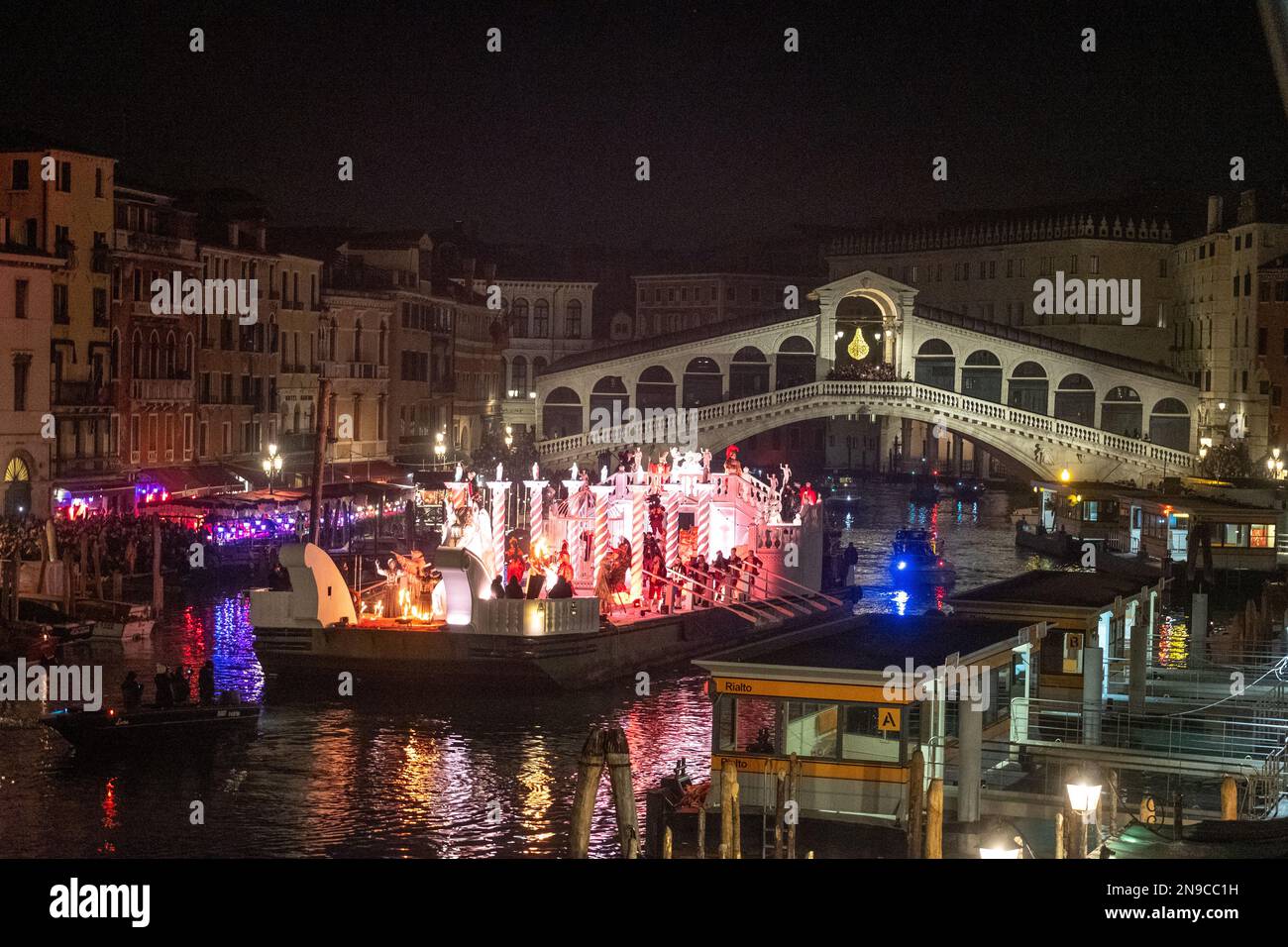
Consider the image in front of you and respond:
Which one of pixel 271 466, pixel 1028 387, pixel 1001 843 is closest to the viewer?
pixel 1001 843

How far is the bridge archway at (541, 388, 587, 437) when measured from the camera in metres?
54.8

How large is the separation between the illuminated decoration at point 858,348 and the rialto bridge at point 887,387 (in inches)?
1.5

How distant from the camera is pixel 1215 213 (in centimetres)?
5066

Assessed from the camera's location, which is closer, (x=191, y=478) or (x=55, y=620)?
(x=55, y=620)

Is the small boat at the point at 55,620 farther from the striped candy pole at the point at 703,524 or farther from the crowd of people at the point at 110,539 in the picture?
the striped candy pole at the point at 703,524

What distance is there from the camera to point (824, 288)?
2046 inches

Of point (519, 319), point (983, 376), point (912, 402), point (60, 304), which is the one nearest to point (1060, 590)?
point (60, 304)

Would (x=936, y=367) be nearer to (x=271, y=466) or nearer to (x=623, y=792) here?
(x=271, y=466)

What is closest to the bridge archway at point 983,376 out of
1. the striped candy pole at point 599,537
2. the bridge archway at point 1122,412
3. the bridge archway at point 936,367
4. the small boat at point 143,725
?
the bridge archway at point 936,367

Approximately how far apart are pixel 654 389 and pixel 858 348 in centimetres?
740

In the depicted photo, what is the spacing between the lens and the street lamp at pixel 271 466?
34.5 metres

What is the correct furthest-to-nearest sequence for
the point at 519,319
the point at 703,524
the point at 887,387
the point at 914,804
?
the point at 519,319, the point at 887,387, the point at 703,524, the point at 914,804
